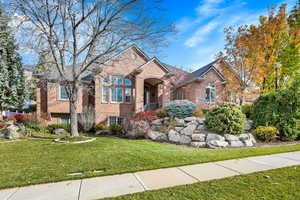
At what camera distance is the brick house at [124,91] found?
46.4 feet

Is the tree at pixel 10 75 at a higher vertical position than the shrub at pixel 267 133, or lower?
higher

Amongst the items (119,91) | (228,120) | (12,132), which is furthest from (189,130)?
(12,132)

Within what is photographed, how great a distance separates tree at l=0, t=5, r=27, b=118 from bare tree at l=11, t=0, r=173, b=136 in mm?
5269

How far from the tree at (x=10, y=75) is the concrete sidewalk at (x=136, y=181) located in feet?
41.9

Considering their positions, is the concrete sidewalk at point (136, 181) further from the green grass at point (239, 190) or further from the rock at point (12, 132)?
the rock at point (12, 132)

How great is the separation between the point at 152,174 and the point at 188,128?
17.5 feet

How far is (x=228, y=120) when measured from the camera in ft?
25.9

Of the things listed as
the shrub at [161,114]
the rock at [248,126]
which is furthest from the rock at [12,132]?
the rock at [248,126]

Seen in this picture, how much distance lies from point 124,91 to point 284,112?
12.2 m

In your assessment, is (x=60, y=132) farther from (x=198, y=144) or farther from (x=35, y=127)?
(x=198, y=144)

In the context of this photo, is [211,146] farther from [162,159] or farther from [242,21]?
[242,21]

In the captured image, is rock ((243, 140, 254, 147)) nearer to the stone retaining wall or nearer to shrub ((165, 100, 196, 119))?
the stone retaining wall

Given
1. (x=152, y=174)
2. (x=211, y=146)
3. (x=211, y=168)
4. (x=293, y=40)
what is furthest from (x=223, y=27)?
(x=152, y=174)

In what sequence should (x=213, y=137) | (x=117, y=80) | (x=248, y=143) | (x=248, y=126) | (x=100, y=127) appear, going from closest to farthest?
(x=248, y=143) → (x=213, y=137) → (x=248, y=126) → (x=100, y=127) → (x=117, y=80)
